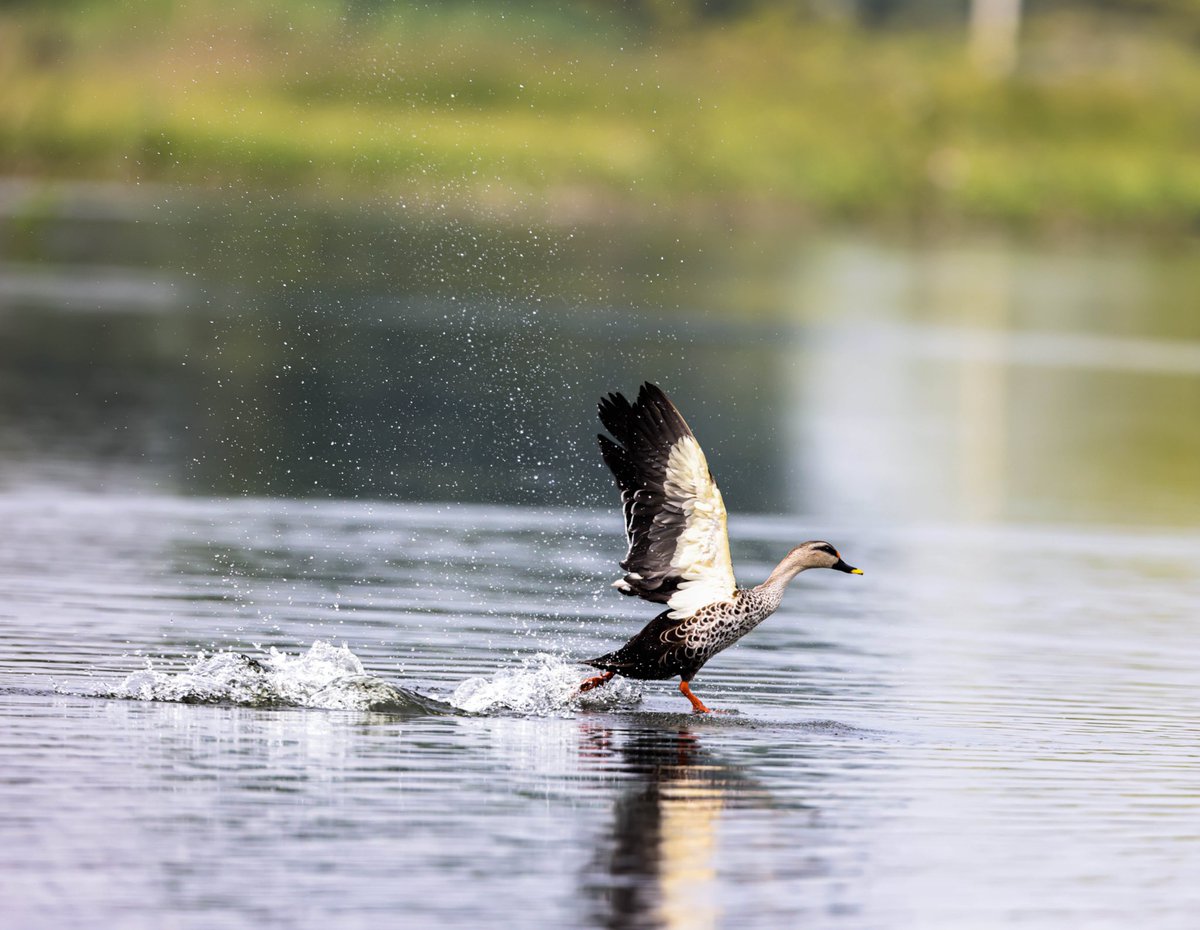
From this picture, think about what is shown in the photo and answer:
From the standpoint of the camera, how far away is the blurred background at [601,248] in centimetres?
2953

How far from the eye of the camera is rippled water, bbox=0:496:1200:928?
10391 mm

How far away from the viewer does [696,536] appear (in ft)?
46.2

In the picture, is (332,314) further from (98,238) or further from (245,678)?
(245,678)

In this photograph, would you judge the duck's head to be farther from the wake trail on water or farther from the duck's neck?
the wake trail on water

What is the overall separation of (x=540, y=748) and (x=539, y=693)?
129 centimetres

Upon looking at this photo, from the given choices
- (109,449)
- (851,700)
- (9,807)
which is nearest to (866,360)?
(109,449)

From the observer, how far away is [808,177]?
79062 millimetres

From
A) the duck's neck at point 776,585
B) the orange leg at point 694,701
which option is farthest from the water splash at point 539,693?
the duck's neck at point 776,585

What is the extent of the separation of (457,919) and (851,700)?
577 cm

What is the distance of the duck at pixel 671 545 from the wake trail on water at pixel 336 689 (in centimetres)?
39

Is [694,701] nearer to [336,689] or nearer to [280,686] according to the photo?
[336,689]

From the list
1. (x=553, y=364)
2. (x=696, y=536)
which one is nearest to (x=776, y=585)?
(x=696, y=536)

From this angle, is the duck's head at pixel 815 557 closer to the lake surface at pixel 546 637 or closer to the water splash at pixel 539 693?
the lake surface at pixel 546 637

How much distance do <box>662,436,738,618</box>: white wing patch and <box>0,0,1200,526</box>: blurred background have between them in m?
10.6
